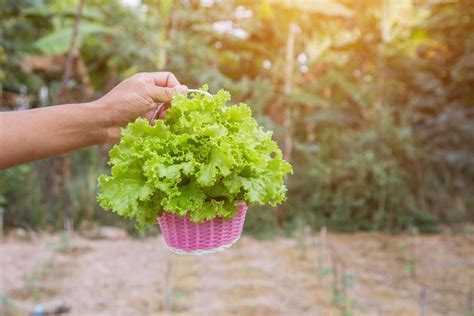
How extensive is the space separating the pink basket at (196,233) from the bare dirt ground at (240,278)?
6.83 feet

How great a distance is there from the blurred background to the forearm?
6.96 feet

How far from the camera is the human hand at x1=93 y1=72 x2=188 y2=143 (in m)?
1.82

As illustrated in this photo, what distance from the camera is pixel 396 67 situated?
27.8 feet

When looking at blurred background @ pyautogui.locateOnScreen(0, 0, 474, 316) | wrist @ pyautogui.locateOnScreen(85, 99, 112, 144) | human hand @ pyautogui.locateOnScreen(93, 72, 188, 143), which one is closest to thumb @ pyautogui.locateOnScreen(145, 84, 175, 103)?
human hand @ pyautogui.locateOnScreen(93, 72, 188, 143)

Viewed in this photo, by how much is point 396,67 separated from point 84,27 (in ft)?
13.7

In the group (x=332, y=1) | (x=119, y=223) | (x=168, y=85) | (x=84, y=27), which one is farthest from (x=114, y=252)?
(x=332, y=1)

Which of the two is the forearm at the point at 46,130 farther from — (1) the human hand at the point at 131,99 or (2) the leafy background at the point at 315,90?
(2) the leafy background at the point at 315,90

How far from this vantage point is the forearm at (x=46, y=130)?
1.74 m

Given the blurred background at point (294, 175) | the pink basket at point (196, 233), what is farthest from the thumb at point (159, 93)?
the blurred background at point (294, 175)

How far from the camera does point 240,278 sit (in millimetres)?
4738

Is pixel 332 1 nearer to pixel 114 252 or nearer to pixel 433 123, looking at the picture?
pixel 433 123

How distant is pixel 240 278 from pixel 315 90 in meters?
4.59

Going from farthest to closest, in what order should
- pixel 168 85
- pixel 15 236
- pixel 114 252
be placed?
pixel 15 236
pixel 114 252
pixel 168 85

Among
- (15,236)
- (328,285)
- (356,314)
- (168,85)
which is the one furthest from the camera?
(15,236)
